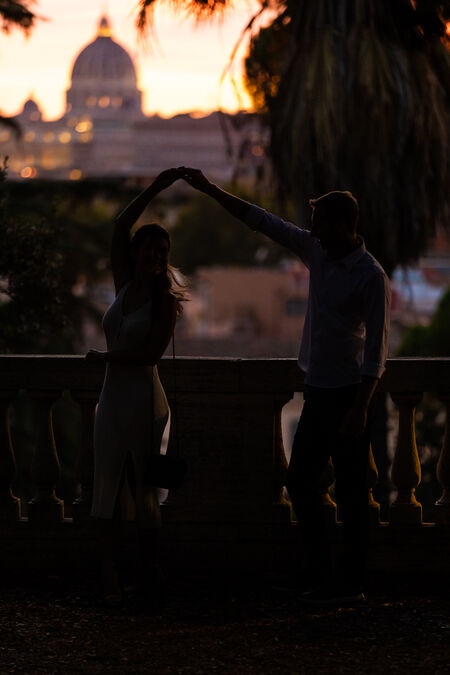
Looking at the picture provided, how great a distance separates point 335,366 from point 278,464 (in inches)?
33.0

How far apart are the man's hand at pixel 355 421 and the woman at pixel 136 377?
2.24ft

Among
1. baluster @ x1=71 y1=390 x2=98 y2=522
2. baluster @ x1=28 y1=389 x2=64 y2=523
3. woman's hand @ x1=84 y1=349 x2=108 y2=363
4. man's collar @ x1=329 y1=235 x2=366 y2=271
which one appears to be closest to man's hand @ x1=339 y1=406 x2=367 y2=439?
man's collar @ x1=329 y1=235 x2=366 y2=271

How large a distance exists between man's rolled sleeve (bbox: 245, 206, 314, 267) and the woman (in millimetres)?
344

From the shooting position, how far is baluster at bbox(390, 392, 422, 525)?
5.59 meters

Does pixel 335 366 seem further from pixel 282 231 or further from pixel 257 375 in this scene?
pixel 257 375

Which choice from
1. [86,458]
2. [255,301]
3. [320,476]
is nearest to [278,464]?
[320,476]

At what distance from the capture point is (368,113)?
13.9 metres

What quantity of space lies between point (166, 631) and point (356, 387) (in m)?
1.11

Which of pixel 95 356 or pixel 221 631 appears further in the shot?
pixel 95 356

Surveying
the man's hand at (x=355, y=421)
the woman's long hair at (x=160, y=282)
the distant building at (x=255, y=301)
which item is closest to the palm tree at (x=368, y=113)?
the woman's long hair at (x=160, y=282)

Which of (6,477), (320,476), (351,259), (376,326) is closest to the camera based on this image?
(376,326)

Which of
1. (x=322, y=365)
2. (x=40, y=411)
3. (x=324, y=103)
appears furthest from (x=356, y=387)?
(x=324, y=103)

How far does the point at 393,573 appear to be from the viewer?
5590 mm

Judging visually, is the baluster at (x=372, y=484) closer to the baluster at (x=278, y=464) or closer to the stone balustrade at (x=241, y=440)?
the stone balustrade at (x=241, y=440)
